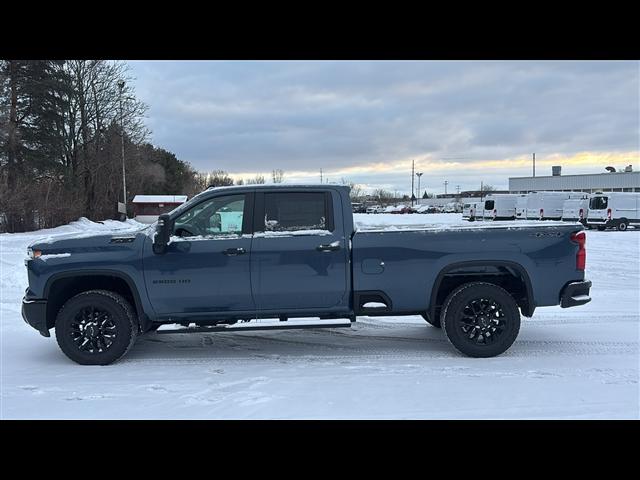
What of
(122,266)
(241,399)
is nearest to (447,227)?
(241,399)

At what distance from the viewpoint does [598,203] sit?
97.5 ft

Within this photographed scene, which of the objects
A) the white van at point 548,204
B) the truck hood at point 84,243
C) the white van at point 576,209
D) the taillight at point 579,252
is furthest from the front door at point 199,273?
the white van at point 548,204

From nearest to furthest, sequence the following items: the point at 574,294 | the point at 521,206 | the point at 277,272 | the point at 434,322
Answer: the point at 277,272 < the point at 574,294 < the point at 434,322 < the point at 521,206

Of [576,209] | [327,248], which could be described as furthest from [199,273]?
[576,209]

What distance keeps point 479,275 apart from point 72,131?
121 feet

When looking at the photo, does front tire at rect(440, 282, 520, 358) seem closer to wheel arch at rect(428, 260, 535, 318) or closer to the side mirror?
wheel arch at rect(428, 260, 535, 318)

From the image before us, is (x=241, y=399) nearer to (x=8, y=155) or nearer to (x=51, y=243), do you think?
(x=51, y=243)

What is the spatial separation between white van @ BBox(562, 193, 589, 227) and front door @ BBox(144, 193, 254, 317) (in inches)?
1163

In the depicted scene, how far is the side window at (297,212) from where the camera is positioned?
19.4 feet

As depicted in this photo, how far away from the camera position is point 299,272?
19.0 ft

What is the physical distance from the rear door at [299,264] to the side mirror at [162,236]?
97 cm

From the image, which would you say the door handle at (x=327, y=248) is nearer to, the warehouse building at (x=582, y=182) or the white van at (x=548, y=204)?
the white van at (x=548, y=204)

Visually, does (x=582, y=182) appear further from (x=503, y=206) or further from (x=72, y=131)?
(x=72, y=131)

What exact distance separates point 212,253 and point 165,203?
4509 cm
